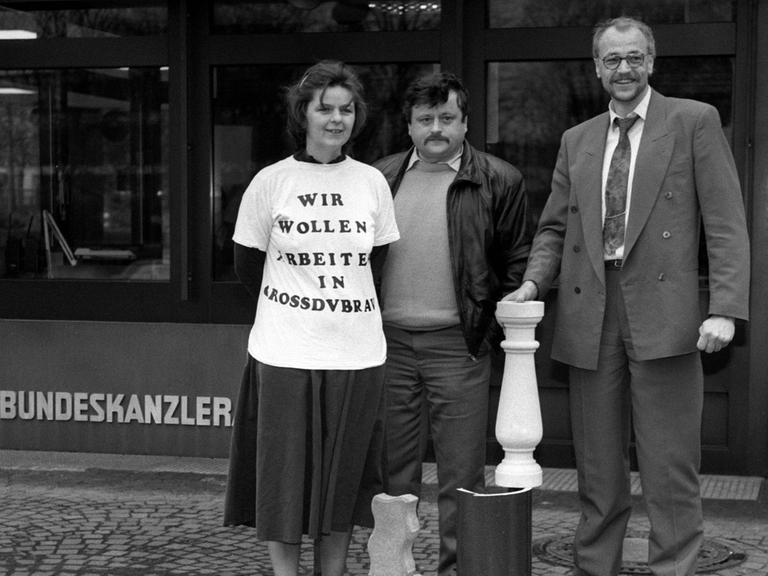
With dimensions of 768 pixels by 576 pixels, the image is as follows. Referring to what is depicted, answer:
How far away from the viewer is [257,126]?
286 inches

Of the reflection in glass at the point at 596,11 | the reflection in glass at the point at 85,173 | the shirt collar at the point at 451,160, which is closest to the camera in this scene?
the shirt collar at the point at 451,160

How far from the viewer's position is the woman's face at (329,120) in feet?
13.9

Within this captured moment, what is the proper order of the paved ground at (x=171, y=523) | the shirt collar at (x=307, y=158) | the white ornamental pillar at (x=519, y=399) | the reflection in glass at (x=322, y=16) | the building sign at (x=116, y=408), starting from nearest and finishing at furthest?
1. the white ornamental pillar at (x=519, y=399)
2. the shirt collar at (x=307, y=158)
3. the paved ground at (x=171, y=523)
4. the reflection in glass at (x=322, y=16)
5. the building sign at (x=116, y=408)

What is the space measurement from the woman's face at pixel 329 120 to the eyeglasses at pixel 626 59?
88 centimetres

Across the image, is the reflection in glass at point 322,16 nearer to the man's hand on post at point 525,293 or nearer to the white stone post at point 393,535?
the man's hand on post at point 525,293

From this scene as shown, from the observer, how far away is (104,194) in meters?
7.45

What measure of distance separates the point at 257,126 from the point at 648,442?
3.54m

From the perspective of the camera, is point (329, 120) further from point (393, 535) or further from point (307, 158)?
point (393, 535)

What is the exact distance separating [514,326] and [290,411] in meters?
0.83

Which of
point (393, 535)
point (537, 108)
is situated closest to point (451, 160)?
point (393, 535)

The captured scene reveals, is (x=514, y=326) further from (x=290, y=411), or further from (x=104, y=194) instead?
(x=104, y=194)

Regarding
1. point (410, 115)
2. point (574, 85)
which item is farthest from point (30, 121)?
point (410, 115)

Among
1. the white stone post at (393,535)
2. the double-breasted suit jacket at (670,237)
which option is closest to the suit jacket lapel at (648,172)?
the double-breasted suit jacket at (670,237)

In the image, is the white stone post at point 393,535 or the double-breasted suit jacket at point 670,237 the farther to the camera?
the double-breasted suit jacket at point 670,237
